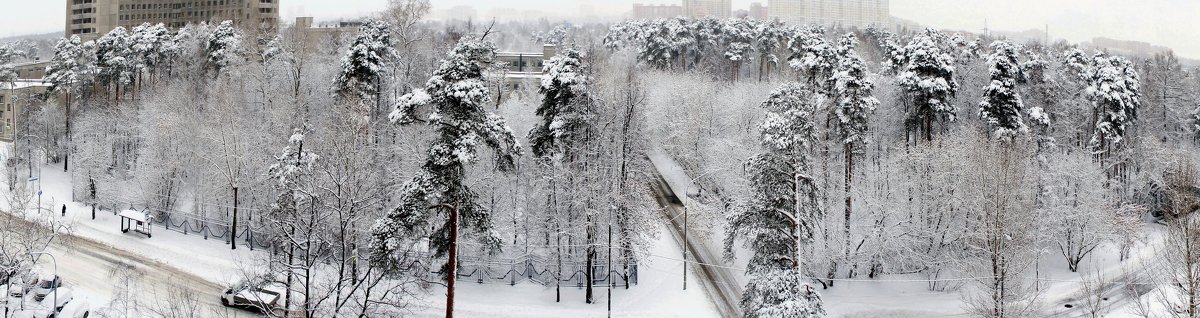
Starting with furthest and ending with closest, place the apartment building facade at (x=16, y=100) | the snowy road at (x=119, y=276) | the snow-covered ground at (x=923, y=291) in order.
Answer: the apartment building facade at (x=16, y=100)
the snow-covered ground at (x=923, y=291)
the snowy road at (x=119, y=276)

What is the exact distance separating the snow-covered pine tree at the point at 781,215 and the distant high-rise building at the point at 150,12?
112m

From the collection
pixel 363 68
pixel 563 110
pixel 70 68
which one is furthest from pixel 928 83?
pixel 70 68

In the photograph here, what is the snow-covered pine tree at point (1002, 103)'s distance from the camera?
132 ft


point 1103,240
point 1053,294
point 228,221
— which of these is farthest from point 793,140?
point 228,221

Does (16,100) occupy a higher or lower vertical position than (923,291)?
higher

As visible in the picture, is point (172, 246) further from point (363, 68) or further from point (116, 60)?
point (116, 60)

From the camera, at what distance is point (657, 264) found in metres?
39.2

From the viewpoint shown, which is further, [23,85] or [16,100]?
[23,85]

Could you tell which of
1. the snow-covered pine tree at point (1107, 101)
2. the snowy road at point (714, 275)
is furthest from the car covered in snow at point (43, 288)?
the snow-covered pine tree at point (1107, 101)

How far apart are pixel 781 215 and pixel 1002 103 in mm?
21107

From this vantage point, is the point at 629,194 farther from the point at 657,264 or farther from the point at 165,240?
the point at 165,240

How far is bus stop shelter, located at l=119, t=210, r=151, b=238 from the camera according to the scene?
4075 centimetres

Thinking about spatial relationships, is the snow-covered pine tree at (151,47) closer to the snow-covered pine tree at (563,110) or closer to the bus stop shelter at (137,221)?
the bus stop shelter at (137,221)

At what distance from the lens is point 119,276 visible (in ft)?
113
